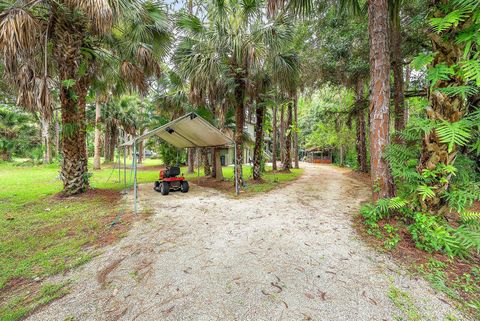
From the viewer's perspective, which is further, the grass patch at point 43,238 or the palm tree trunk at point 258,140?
the palm tree trunk at point 258,140

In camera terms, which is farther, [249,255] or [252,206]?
[252,206]

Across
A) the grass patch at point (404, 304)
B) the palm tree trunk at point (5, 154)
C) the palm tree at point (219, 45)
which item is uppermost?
the palm tree at point (219, 45)

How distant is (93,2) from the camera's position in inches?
187

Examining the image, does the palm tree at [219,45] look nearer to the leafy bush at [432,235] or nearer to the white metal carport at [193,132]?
the white metal carport at [193,132]

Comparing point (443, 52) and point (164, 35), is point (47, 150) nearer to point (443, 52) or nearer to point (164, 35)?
point (164, 35)

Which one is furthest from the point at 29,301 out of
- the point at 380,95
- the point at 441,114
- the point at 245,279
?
the point at 380,95

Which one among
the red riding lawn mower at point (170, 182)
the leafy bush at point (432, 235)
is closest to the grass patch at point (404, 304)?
the leafy bush at point (432, 235)

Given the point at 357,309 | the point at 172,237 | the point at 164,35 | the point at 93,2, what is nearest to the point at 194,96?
the point at 164,35

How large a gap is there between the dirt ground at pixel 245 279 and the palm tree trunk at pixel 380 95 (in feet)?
3.74

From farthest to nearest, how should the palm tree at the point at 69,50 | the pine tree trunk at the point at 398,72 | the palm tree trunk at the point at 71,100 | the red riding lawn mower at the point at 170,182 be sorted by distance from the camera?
the red riding lawn mower at the point at 170,182
the pine tree trunk at the point at 398,72
the palm tree trunk at the point at 71,100
the palm tree at the point at 69,50

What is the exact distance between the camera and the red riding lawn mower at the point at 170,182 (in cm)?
751

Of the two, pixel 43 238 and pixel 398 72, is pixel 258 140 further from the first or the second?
pixel 43 238

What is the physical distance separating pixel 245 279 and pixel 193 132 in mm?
6335

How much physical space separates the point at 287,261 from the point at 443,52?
3918mm
